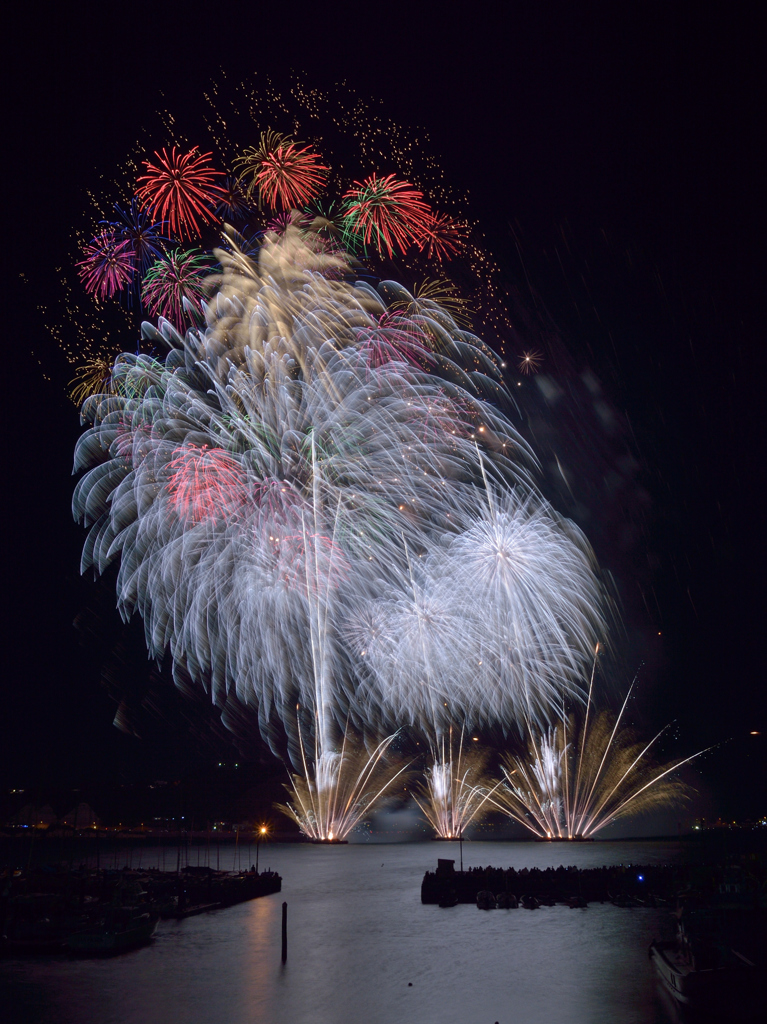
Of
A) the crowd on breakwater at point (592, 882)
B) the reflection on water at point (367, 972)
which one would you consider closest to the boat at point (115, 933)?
the reflection on water at point (367, 972)

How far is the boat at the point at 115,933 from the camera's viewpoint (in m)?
31.9

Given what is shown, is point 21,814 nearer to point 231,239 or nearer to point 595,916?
point 595,916

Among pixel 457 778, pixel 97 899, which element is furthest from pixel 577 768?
pixel 97 899

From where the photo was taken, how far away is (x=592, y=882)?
46094mm

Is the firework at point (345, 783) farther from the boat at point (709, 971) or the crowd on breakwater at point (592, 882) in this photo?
the boat at point (709, 971)

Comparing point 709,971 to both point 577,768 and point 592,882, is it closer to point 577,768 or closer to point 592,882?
point 592,882

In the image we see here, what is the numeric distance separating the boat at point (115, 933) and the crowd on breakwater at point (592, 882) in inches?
705

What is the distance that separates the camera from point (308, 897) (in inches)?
2044

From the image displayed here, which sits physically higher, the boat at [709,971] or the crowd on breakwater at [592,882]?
the boat at [709,971]

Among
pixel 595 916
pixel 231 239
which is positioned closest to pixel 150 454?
pixel 231 239

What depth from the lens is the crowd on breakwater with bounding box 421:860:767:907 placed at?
43.9 m

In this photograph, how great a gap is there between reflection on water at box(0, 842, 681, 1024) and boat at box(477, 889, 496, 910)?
108 centimetres

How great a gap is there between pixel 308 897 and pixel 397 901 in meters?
6.14

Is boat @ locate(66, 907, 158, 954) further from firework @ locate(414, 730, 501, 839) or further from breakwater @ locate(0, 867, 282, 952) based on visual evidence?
firework @ locate(414, 730, 501, 839)
